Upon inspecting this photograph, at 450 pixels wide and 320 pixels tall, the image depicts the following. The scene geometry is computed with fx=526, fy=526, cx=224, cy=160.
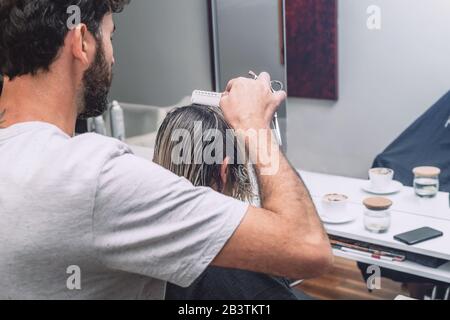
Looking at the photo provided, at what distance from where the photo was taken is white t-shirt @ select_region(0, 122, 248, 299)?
62 centimetres

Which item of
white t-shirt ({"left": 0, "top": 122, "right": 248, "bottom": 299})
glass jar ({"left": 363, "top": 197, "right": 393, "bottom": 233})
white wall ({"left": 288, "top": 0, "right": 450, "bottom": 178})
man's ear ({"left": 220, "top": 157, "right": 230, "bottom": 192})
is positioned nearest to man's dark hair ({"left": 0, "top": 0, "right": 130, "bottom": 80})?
white t-shirt ({"left": 0, "top": 122, "right": 248, "bottom": 299})

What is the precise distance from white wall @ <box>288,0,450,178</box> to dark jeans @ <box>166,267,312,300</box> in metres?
1.74

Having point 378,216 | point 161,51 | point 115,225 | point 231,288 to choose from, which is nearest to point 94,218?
point 115,225

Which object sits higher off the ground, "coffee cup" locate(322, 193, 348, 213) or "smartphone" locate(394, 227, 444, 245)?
"coffee cup" locate(322, 193, 348, 213)

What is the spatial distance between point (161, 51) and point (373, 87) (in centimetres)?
108

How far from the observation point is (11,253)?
637 mm

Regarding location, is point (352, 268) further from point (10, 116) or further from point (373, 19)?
point (10, 116)

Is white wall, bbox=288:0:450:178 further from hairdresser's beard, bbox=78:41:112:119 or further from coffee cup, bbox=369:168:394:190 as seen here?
hairdresser's beard, bbox=78:41:112:119

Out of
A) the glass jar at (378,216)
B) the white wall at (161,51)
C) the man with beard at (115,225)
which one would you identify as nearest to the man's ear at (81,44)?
the man with beard at (115,225)

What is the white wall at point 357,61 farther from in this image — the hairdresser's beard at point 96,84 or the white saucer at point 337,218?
the hairdresser's beard at point 96,84

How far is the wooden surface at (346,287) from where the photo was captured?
2.33 m

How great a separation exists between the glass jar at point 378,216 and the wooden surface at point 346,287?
0.78 m
